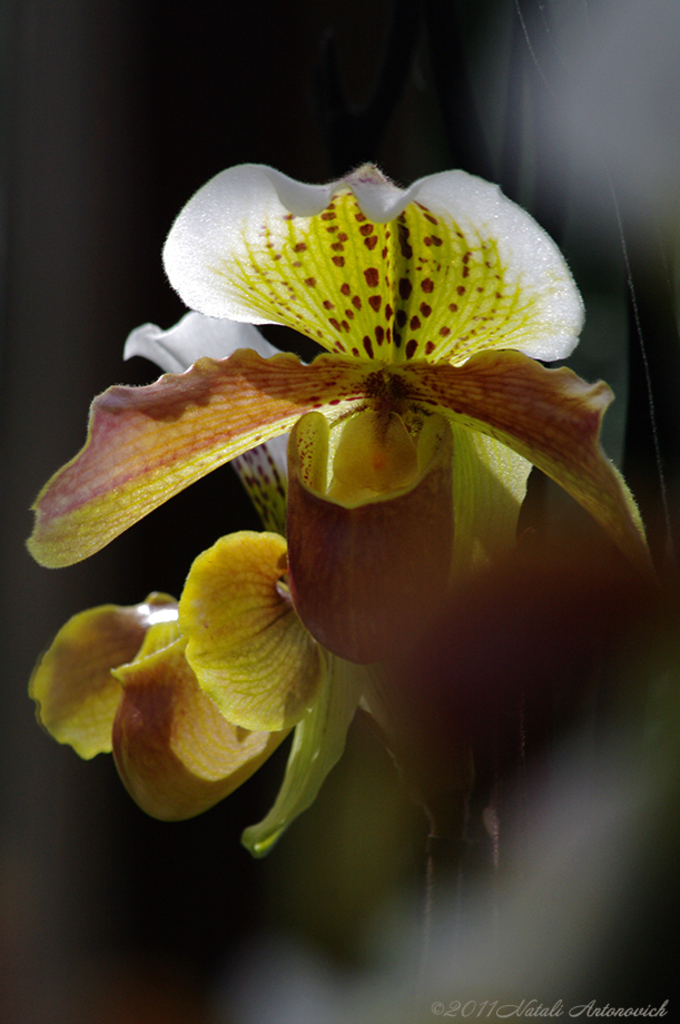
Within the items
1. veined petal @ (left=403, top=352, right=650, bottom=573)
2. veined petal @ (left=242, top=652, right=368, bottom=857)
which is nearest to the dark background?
veined petal @ (left=242, top=652, right=368, bottom=857)

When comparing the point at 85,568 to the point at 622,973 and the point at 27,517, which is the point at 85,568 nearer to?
the point at 27,517

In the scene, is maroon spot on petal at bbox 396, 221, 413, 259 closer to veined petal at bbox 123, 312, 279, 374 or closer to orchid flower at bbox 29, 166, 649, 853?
orchid flower at bbox 29, 166, 649, 853

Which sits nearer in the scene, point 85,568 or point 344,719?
point 344,719

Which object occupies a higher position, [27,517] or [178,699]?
[178,699]

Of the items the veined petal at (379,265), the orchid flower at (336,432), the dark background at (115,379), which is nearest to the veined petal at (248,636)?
the orchid flower at (336,432)

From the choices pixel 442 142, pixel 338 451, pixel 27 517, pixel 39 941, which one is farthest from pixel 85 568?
pixel 338 451

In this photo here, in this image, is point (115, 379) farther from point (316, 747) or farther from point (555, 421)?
point (555, 421)
